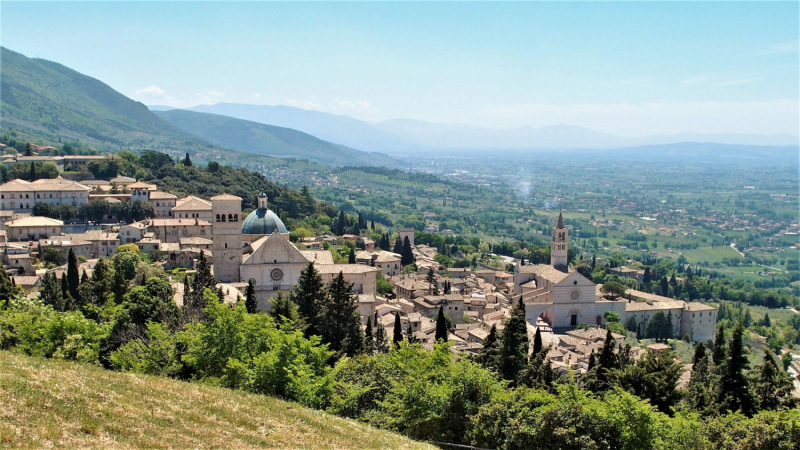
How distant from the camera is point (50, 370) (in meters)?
16.1

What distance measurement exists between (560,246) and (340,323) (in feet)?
116

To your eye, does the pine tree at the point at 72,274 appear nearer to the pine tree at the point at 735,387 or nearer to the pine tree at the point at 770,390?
the pine tree at the point at 735,387

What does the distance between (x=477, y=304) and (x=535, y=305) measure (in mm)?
4927

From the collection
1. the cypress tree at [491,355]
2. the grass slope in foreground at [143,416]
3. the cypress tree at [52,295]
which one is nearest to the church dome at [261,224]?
the cypress tree at [52,295]

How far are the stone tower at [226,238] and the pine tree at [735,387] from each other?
3178cm

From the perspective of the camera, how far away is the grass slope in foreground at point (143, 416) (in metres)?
12.9

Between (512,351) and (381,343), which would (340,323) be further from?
(512,351)

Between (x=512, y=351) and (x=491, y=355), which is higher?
(x=512, y=351)

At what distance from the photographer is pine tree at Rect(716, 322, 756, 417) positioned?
98.0 ft

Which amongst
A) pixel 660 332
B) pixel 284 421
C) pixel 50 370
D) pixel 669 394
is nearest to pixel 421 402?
pixel 284 421

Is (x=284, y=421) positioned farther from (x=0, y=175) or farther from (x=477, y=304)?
(x=0, y=175)

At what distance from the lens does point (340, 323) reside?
117ft

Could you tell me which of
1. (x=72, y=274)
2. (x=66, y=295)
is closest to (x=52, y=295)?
(x=66, y=295)

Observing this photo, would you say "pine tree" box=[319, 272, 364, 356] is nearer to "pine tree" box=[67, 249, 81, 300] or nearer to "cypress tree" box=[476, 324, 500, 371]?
"cypress tree" box=[476, 324, 500, 371]
